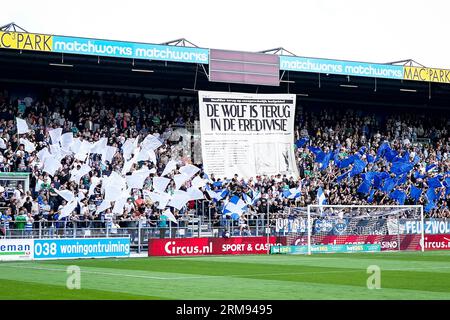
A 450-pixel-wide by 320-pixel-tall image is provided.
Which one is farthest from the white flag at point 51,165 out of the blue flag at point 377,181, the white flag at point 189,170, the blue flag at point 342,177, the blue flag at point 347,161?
the blue flag at point 377,181

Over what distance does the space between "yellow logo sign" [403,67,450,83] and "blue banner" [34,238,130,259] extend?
2302cm

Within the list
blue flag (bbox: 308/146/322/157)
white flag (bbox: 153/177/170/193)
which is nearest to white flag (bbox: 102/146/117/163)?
white flag (bbox: 153/177/170/193)

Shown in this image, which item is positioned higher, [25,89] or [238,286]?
[25,89]

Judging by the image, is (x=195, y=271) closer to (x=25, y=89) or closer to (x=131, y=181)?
(x=131, y=181)

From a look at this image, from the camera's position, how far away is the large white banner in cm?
4628

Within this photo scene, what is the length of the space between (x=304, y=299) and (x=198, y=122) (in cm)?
3393

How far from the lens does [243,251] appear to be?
4100 centimetres

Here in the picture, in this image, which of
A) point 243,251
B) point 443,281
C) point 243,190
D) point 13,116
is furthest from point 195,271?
point 13,116

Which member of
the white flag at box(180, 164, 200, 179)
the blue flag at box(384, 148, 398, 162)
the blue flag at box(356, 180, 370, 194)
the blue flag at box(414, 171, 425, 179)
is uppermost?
the blue flag at box(384, 148, 398, 162)

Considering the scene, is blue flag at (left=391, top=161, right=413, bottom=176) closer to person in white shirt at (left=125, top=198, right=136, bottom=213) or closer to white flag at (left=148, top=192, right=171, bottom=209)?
white flag at (left=148, top=192, right=171, bottom=209)

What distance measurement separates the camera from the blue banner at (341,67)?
159ft

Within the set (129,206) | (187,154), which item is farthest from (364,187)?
(129,206)

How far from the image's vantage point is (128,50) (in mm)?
43938

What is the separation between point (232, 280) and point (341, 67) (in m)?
29.2
